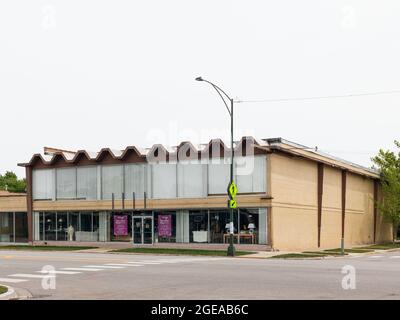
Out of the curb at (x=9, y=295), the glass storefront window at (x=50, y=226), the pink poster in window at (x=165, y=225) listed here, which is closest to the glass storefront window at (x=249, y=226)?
the pink poster in window at (x=165, y=225)

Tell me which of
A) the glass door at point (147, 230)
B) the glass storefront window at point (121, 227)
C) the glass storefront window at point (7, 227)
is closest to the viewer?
the glass door at point (147, 230)

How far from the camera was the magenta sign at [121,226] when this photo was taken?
46.8 m

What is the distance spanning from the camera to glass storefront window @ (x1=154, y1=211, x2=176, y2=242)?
146ft

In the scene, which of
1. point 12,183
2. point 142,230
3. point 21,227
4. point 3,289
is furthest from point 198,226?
point 12,183

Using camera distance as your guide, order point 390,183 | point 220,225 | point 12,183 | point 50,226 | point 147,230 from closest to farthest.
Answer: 1. point 220,225
2. point 147,230
3. point 50,226
4. point 390,183
5. point 12,183

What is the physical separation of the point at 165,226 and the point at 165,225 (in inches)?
2.9

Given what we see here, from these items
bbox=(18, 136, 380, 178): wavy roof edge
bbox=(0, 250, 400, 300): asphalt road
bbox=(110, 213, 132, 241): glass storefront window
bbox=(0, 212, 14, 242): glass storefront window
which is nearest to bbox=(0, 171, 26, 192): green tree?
bbox=(0, 212, 14, 242): glass storefront window

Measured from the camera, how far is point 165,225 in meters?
44.8

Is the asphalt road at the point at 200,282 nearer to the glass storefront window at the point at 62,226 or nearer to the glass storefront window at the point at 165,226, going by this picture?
the glass storefront window at the point at 165,226

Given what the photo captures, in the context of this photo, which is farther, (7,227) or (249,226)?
(7,227)

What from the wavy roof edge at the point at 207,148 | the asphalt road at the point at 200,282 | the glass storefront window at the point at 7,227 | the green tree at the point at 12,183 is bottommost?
the glass storefront window at the point at 7,227

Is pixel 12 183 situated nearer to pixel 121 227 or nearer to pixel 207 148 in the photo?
pixel 121 227

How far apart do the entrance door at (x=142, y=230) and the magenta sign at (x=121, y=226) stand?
757 mm
